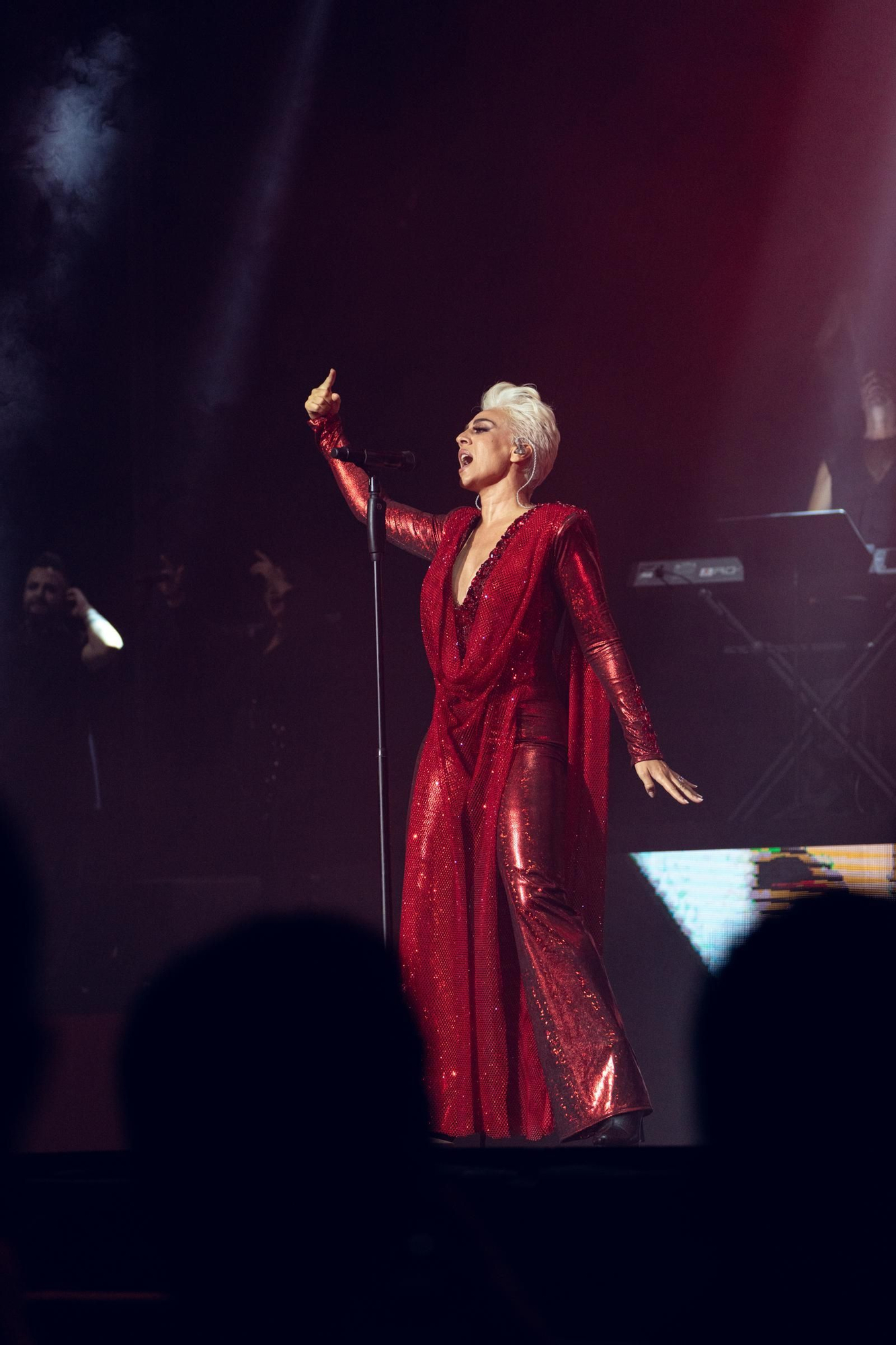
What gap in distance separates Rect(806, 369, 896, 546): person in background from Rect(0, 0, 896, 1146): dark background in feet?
0.62

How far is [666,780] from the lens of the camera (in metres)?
2.41

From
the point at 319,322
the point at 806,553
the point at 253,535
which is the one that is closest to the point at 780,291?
the point at 806,553

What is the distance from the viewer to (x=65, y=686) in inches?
202

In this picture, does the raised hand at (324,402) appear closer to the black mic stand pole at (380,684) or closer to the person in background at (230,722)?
the black mic stand pole at (380,684)

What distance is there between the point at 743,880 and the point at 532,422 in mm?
1718

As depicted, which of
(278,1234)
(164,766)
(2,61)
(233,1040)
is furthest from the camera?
(164,766)

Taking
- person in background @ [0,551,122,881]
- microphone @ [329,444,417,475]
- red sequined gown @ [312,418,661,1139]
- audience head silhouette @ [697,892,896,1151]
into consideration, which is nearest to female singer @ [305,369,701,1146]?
red sequined gown @ [312,418,661,1139]

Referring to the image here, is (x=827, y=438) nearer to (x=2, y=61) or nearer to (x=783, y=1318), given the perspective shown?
(x=2, y=61)

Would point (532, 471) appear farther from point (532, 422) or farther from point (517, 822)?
point (517, 822)

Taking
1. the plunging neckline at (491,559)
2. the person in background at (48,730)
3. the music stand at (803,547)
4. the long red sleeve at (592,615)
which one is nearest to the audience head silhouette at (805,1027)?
the long red sleeve at (592,615)

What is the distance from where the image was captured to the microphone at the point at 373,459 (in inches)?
105

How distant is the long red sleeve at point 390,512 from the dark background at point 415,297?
3008 millimetres

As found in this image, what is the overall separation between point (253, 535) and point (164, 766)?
4.13 feet

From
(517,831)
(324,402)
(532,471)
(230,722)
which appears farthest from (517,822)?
(230,722)
